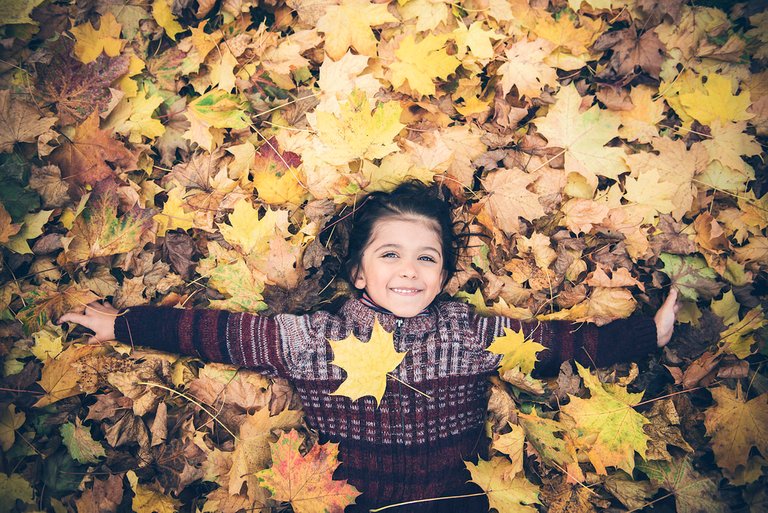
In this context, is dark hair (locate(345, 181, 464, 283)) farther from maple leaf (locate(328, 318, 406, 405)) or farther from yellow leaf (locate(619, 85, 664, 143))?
yellow leaf (locate(619, 85, 664, 143))

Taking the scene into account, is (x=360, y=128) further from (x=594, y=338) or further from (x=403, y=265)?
(x=594, y=338)

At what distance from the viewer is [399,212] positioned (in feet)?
7.80

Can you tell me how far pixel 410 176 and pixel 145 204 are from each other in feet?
4.51

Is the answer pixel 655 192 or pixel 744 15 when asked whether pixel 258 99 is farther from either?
pixel 744 15

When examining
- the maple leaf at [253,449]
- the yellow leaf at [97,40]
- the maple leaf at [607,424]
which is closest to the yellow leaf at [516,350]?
the maple leaf at [607,424]

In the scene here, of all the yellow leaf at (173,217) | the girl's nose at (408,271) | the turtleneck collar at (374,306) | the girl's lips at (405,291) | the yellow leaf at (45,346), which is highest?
the yellow leaf at (173,217)

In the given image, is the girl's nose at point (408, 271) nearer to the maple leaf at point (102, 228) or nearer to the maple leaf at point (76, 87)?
the maple leaf at point (102, 228)

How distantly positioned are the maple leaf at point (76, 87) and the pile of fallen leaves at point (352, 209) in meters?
0.01

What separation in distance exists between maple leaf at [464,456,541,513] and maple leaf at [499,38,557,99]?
187 centimetres

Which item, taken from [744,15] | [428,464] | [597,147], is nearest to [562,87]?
[597,147]

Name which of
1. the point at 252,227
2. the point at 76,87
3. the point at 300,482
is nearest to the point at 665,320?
the point at 300,482

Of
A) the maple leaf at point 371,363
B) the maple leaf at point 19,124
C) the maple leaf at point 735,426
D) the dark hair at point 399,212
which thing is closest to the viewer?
the maple leaf at point 371,363

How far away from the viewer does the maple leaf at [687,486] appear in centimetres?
228

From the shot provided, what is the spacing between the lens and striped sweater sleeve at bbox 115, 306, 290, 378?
2.26m
